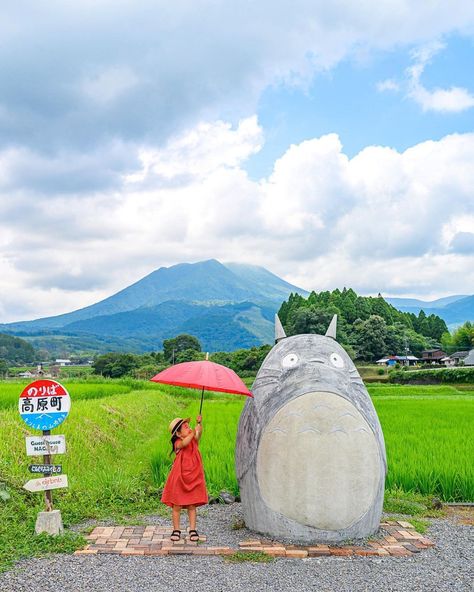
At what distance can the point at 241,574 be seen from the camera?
525 centimetres

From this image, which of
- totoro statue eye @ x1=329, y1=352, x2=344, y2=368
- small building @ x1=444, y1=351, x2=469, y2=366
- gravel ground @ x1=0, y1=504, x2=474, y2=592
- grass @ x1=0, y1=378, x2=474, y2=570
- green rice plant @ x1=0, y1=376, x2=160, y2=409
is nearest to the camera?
gravel ground @ x1=0, y1=504, x2=474, y2=592

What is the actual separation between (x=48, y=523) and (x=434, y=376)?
36.0 m

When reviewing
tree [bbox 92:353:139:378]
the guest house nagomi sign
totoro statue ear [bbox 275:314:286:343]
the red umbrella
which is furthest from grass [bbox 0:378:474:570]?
tree [bbox 92:353:139:378]

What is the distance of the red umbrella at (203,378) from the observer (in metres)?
5.64

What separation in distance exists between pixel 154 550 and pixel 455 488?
4.82 meters

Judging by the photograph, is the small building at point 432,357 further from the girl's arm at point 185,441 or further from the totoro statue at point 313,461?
the girl's arm at point 185,441

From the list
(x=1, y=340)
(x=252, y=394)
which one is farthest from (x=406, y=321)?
(x=252, y=394)

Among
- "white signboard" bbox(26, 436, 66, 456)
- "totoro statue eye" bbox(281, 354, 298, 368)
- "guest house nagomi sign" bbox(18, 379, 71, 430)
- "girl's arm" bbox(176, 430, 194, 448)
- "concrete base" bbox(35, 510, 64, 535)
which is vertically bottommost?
"concrete base" bbox(35, 510, 64, 535)

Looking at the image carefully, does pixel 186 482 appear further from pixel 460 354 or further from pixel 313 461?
pixel 460 354

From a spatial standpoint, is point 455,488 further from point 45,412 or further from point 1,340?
point 1,340

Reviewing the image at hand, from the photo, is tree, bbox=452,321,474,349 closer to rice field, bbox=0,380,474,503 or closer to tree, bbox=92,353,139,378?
tree, bbox=92,353,139,378

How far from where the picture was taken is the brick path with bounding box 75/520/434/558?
227 inches

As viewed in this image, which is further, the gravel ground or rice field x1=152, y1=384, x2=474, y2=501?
rice field x1=152, y1=384, x2=474, y2=501

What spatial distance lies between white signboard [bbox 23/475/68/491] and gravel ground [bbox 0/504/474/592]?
0.97 metres
